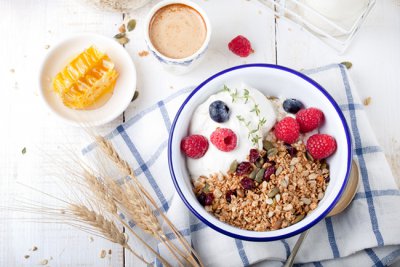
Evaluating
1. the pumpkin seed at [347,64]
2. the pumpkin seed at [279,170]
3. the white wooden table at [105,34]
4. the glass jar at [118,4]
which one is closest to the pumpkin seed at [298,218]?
the pumpkin seed at [279,170]

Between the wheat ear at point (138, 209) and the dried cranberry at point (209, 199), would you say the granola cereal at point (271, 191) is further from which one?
the wheat ear at point (138, 209)

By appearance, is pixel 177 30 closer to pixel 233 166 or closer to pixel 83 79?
pixel 83 79

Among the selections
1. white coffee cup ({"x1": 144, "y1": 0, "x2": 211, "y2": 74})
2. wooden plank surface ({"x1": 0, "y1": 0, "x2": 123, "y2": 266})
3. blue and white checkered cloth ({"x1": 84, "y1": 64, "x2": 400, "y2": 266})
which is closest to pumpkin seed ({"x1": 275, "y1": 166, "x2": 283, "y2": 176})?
blue and white checkered cloth ({"x1": 84, "y1": 64, "x2": 400, "y2": 266})

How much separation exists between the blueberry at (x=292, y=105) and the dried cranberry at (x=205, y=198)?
25 cm

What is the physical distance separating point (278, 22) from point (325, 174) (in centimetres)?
45

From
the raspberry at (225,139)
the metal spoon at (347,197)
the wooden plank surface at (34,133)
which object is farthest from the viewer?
the wooden plank surface at (34,133)

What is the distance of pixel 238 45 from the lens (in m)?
1.34

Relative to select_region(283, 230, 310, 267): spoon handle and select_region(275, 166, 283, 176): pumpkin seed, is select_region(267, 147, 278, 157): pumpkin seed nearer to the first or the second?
select_region(275, 166, 283, 176): pumpkin seed

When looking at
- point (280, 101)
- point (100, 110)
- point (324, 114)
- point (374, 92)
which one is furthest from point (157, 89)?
point (374, 92)

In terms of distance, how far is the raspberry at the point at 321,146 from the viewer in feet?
3.61

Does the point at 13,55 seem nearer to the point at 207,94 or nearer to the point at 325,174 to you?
the point at 207,94

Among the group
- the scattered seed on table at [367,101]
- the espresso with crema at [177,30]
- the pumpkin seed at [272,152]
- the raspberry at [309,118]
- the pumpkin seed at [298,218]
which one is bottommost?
the pumpkin seed at [298,218]

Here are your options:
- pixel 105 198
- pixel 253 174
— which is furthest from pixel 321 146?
pixel 105 198

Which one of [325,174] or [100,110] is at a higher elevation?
[100,110]
